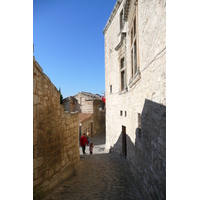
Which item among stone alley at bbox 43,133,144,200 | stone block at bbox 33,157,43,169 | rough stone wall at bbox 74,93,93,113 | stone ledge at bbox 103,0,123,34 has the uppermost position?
stone ledge at bbox 103,0,123,34

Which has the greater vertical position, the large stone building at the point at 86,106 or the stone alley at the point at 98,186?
the large stone building at the point at 86,106

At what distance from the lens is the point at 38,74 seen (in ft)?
10.2

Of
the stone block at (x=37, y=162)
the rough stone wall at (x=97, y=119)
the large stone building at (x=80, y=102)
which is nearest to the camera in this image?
the stone block at (x=37, y=162)

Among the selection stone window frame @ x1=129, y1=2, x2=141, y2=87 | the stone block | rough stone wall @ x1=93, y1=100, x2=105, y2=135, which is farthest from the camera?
rough stone wall @ x1=93, y1=100, x2=105, y2=135

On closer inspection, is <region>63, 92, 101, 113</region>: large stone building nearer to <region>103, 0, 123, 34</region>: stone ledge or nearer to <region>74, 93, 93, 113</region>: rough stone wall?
<region>74, 93, 93, 113</region>: rough stone wall

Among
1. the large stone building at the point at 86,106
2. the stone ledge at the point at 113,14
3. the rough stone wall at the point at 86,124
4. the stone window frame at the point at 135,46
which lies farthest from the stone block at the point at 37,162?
the large stone building at the point at 86,106

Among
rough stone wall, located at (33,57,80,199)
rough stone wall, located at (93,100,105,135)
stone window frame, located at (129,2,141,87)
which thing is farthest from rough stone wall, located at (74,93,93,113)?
rough stone wall, located at (33,57,80,199)

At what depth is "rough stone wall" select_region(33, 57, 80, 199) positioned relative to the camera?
297cm

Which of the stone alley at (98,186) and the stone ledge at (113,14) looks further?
the stone ledge at (113,14)

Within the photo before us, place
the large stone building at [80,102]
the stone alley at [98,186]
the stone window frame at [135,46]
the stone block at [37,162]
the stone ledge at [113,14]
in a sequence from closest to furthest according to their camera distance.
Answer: the stone block at [37,162] < the stone alley at [98,186] < the stone window frame at [135,46] < the stone ledge at [113,14] < the large stone building at [80,102]

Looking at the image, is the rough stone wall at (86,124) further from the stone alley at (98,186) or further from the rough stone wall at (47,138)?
the rough stone wall at (47,138)

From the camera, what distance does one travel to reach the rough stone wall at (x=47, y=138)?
9.73ft
